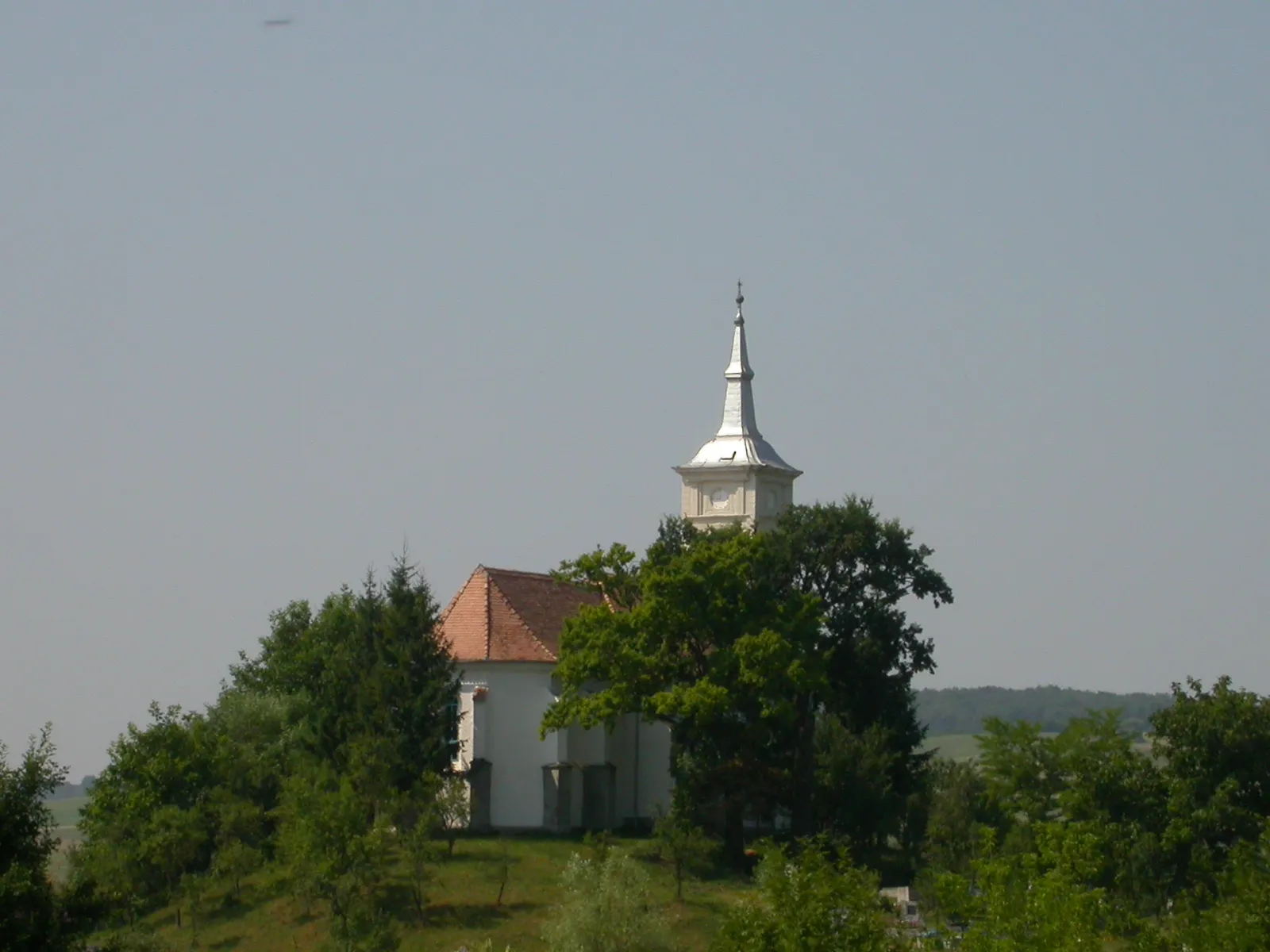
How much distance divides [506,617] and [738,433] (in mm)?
21039

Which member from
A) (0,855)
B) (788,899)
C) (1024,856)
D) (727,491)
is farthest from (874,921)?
(727,491)

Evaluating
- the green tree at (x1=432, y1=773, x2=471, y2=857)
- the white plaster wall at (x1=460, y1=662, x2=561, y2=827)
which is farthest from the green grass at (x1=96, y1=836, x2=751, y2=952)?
the white plaster wall at (x1=460, y1=662, x2=561, y2=827)

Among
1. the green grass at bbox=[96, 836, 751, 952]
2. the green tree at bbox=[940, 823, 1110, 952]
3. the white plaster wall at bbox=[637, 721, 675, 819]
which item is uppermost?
the white plaster wall at bbox=[637, 721, 675, 819]

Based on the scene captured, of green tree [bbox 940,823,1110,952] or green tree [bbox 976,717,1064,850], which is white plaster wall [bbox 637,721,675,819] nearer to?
green tree [bbox 976,717,1064,850]

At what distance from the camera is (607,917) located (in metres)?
44.7

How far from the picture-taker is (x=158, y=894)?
186ft

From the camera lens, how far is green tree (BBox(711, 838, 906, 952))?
3112 cm

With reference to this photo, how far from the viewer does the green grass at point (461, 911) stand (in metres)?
49.1

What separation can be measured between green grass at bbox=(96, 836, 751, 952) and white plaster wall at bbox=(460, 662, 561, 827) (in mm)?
4384

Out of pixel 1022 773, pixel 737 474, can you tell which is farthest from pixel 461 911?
pixel 737 474

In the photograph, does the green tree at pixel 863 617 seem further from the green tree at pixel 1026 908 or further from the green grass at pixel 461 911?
the green tree at pixel 1026 908

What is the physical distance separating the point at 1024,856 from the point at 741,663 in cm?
2034

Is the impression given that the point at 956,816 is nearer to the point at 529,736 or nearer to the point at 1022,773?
the point at 1022,773

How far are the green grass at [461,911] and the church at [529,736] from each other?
4.46m
